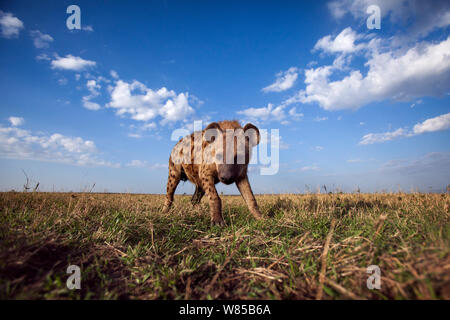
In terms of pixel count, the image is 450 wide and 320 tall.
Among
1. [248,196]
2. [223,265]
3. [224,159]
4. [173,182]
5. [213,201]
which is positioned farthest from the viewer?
[173,182]

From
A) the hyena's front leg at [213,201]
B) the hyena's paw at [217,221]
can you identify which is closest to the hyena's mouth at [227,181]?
the hyena's front leg at [213,201]

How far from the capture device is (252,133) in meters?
5.95

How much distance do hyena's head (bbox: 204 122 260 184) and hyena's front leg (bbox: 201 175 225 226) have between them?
12.6 inches

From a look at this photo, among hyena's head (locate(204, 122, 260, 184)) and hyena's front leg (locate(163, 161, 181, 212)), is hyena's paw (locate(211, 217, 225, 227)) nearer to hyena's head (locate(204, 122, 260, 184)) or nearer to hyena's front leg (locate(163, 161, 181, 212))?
hyena's head (locate(204, 122, 260, 184))

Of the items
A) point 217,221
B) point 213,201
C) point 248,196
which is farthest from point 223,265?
point 248,196

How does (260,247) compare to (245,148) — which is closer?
(260,247)

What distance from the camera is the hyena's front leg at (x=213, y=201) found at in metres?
4.77

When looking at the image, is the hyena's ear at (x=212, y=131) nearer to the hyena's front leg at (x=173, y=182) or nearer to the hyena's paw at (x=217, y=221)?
the hyena's paw at (x=217, y=221)

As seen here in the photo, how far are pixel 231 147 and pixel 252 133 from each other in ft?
2.85

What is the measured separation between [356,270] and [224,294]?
1.14 meters

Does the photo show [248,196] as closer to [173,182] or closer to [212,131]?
[212,131]
